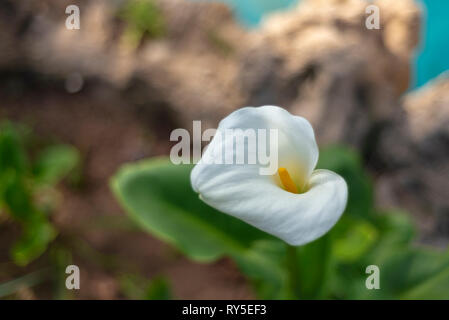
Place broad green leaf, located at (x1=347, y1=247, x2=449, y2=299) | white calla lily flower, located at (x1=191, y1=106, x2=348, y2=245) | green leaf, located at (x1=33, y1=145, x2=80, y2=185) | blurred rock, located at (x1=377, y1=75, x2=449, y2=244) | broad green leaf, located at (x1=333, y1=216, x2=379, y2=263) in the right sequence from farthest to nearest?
blurred rock, located at (x1=377, y1=75, x2=449, y2=244)
green leaf, located at (x1=33, y1=145, x2=80, y2=185)
broad green leaf, located at (x1=333, y1=216, x2=379, y2=263)
broad green leaf, located at (x1=347, y1=247, x2=449, y2=299)
white calla lily flower, located at (x1=191, y1=106, x2=348, y2=245)

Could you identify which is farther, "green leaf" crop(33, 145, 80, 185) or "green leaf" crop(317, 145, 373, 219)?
"green leaf" crop(33, 145, 80, 185)

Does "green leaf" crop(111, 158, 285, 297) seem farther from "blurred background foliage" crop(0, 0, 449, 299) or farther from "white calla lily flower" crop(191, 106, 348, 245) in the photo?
"white calla lily flower" crop(191, 106, 348, 245)

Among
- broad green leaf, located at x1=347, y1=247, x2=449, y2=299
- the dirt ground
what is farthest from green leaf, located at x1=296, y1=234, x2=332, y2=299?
the dirt ground

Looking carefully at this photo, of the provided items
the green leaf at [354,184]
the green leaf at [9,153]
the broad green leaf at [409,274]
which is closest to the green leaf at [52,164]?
the green leaf at [9,153]

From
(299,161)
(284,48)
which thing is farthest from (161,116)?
(299,161)

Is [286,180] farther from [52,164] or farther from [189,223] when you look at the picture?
[52,164]
